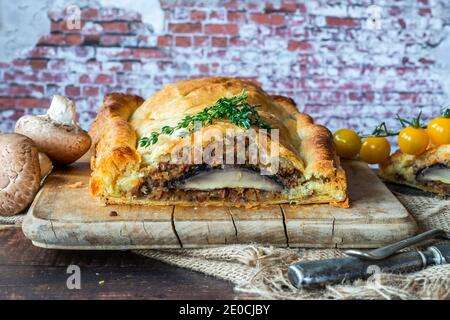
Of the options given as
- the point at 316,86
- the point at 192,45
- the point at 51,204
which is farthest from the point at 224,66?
the point at 51,204

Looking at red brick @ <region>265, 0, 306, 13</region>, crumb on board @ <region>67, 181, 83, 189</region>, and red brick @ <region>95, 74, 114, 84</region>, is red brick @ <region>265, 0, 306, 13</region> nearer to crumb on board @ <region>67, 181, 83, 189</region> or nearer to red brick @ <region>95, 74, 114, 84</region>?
red brick @ <region>95, 74, 114, 84</region>

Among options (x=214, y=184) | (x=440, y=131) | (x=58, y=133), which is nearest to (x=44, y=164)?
(x=58, y=133)

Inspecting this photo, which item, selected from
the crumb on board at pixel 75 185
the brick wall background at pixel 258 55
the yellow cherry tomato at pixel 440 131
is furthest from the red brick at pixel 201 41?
the crumb on board at pixel 75 185

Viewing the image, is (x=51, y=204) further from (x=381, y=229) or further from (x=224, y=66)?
(x=224, y=66)

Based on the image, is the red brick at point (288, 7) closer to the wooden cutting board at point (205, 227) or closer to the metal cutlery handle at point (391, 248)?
the wooden cutting board at point (205, 227)

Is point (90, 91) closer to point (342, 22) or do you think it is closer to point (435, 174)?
point (342, 22)

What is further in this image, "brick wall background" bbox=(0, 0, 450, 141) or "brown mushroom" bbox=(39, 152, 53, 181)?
"brick wall background" bbox=(0, 0, 450, 141)

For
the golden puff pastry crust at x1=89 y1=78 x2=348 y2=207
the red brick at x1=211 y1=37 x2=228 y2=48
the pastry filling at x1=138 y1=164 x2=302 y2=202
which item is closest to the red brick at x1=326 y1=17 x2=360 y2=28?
the red brick at x1=211 y1=37 x2=228 y2=48
